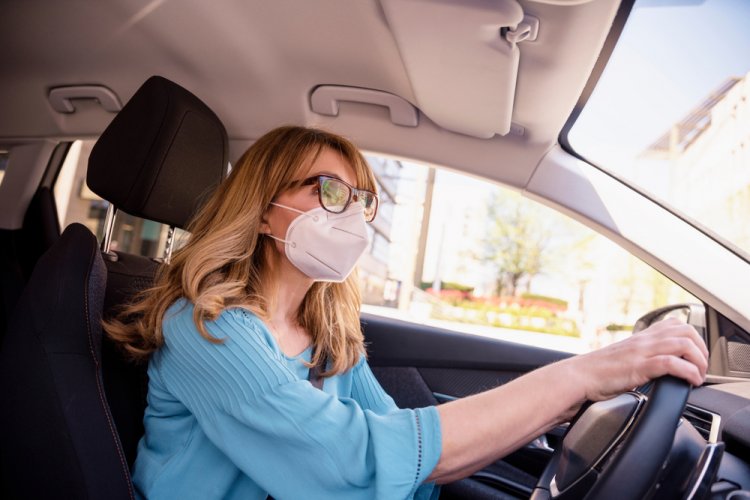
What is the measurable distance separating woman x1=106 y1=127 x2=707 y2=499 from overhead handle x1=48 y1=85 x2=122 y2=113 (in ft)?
3.49

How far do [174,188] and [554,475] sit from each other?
1.22 meters

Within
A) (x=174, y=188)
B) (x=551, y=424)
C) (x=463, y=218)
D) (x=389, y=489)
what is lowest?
(x=389, y=489)

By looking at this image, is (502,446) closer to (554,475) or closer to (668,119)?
(554,475)

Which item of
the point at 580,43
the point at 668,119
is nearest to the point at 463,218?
the point at 668,119

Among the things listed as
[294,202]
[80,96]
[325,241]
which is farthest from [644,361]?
[80,96]

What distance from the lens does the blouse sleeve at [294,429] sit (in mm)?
1062

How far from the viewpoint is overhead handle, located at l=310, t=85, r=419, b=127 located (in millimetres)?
2098

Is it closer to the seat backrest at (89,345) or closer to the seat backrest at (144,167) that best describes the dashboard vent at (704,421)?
the seat backrest at (89,345)

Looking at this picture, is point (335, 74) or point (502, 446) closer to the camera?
point (502, 446)

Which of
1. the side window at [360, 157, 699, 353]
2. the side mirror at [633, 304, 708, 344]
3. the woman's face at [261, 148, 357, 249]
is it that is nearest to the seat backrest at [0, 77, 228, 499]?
the woman's face at [261, 148, 357, 249]

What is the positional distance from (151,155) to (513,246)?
49.5 ft

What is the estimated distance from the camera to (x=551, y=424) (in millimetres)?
1089

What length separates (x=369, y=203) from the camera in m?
1.74

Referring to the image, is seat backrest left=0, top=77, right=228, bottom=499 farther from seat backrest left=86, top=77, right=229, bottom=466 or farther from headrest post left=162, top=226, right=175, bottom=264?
headrest post left=162, top=226, right=175, bottom=264
